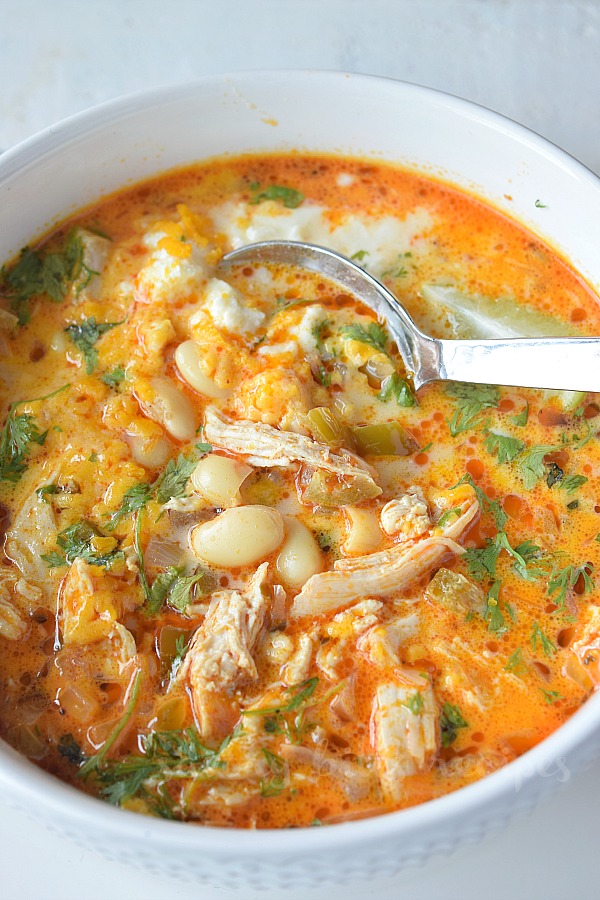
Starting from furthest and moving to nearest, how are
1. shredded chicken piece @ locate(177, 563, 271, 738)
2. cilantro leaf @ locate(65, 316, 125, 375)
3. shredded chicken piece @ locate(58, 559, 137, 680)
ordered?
1. cilantro leaf @ locate(65, 316, 125, 375)
2. shredded chicken piece @ locate(58, 559, 137, 680)
3. shredded chicken piece @ locate(177, 563, 271, 738)

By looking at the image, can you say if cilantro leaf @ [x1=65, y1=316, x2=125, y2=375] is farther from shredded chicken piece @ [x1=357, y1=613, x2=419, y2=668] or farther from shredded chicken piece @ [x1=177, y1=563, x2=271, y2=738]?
shredded chicken piece @ [x1=357, y1=613, x2=419, y2=668]

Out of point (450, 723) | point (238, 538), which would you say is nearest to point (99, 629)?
point (238, 538)

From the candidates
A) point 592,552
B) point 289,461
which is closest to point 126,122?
point 289,461

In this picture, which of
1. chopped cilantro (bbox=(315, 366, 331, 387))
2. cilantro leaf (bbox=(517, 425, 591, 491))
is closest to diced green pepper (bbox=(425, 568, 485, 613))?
cilantro leaf (bbox=(517, 425, 591, 491))

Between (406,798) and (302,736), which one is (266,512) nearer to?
(302,736)

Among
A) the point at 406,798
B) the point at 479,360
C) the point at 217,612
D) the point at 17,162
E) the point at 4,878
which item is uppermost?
the point at 17,162

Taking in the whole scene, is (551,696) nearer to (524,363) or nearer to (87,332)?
(524,363)

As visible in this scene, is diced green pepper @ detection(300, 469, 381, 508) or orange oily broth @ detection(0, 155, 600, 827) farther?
diced green pepper @ detection(300, 469, 381, 508)
